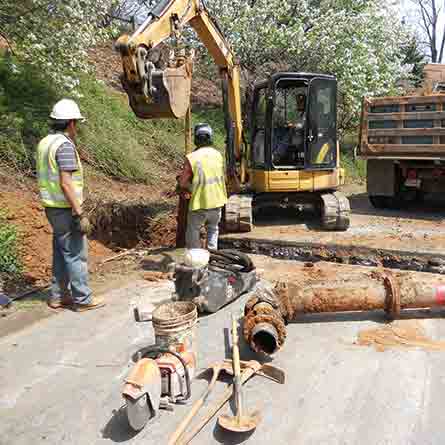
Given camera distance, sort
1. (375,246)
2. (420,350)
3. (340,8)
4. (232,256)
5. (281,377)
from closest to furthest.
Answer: (281,377) < (420,350) < (232,256) < (375,246) < (340,8)

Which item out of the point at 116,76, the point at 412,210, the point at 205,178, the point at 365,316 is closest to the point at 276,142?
the point at 205,178

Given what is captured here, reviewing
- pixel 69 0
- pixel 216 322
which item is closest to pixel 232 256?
pixel 216 322

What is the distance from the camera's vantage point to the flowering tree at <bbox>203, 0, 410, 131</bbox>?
1457cm

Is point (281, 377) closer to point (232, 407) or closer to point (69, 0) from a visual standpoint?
point (232, 407)

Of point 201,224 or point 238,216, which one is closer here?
point 201,224

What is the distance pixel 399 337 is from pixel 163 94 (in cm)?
369

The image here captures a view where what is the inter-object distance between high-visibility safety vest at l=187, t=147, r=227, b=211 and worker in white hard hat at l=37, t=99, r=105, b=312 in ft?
4.80

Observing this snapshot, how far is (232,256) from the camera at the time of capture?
18.4 feet

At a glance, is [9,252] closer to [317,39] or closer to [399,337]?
[399,337]

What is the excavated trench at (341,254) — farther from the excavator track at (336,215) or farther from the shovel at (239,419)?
the shovel at (239,419)

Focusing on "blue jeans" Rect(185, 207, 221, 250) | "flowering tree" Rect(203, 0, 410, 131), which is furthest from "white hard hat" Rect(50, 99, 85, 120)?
"flowering tree" Rect(203, 0, 410, 131)

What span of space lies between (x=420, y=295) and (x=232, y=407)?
2386 mm

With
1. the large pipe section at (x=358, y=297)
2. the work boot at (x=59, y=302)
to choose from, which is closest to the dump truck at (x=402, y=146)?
the large pipe section at (x=358, y=297)

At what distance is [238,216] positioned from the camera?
297 inches
